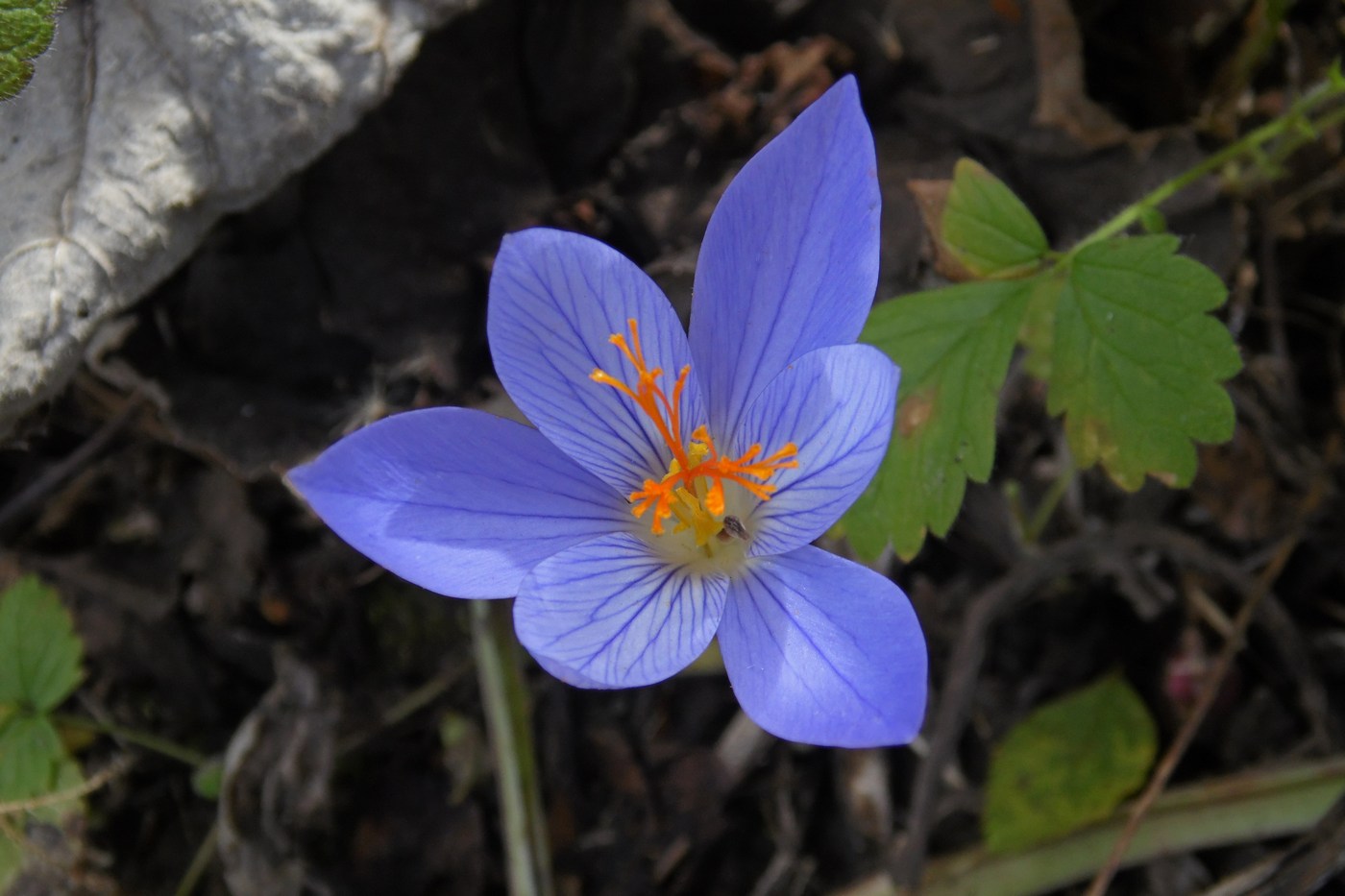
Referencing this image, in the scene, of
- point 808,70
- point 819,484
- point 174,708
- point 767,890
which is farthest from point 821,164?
point 174,708

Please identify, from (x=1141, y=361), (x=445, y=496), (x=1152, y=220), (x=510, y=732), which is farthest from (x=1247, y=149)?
(x=510, y=732)

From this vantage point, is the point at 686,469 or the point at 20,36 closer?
the point at 686,469

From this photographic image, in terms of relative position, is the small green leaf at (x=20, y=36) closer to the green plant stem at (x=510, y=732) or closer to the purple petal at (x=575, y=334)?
the purple petal at (x=575, y=334)

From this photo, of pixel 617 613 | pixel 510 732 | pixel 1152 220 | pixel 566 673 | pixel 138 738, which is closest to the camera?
pixel 566 673

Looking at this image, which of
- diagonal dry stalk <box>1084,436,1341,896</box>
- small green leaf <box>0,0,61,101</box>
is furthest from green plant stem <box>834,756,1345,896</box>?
small green leaf <box>0,0,61,101</box>

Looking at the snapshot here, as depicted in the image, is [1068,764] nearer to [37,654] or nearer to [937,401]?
[937,401]

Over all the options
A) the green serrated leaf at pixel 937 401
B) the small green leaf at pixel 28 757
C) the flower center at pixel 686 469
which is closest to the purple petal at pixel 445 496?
the flower center at pixel 686 469

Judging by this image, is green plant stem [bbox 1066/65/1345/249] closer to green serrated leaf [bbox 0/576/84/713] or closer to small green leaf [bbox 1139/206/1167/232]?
small green leaf [bbox 1139/206/1167/232]
